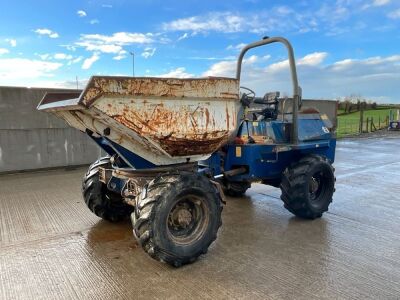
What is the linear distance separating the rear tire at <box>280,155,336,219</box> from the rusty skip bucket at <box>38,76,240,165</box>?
4.19ft

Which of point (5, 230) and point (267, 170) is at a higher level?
point (267, 170)

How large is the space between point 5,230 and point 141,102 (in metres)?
2.54

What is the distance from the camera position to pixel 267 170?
4.29 meters

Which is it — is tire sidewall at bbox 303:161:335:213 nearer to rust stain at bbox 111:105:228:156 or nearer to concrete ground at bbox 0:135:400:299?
concrete ground at bbox 0:135:400:299

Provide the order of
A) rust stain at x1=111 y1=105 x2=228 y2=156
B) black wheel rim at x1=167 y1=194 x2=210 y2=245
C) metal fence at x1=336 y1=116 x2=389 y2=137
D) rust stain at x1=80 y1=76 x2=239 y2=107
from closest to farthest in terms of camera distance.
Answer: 1. rust stain at x1=80 y1=76 x2=239 y2=107
2. rust stain at x1=111 y1=105 x2=228 y2=156
3. black wheel rim at x1=167 y1=194 x2=210 y2=245
4. metal fence at x1=336 y1=116 x2=389 y2=137

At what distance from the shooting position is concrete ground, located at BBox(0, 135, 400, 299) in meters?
2.65

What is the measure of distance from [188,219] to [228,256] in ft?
1.71

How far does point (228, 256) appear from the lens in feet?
10.6

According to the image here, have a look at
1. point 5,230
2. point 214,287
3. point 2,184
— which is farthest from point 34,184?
point 214,287

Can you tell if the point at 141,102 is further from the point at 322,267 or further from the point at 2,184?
the point at 2,184

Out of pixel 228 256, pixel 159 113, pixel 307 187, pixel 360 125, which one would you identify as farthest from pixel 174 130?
pixel 360 125

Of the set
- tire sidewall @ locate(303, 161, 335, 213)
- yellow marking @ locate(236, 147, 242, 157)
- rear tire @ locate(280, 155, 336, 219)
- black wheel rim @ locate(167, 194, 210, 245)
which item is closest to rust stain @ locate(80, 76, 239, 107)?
black wheel rim @ locate(167, 194, 210, 245)

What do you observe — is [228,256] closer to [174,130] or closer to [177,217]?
[177,217]

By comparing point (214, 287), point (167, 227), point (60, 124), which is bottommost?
point (214, 287)
